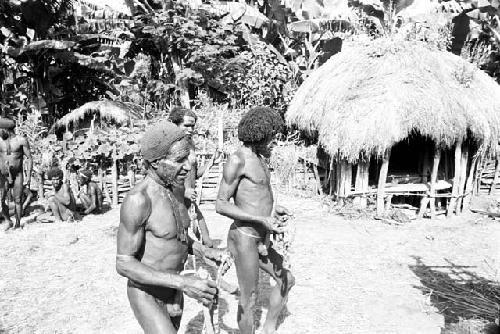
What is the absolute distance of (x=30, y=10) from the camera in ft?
42.4

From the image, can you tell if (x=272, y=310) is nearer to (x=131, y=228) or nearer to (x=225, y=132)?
(x=131, y=228)

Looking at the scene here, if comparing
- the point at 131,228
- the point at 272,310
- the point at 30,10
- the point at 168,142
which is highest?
the point at 30,10

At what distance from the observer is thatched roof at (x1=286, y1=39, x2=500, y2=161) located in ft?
29.0

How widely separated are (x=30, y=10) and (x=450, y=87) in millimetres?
11645

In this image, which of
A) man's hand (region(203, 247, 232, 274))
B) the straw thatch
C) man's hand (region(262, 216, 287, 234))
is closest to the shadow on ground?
man's hand (region(262, 216, 287, 234))

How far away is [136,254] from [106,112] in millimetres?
11436

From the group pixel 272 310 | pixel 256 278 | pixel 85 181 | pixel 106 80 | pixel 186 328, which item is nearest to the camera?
pixel 256 278

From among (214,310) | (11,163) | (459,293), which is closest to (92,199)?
(11,163)

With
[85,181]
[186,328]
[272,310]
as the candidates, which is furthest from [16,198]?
[272,310]

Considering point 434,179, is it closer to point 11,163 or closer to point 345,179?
point 345,179

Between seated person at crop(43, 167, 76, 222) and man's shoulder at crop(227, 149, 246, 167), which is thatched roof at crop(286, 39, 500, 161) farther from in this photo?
man's shoulder at crop(227, 149, 246, 167)

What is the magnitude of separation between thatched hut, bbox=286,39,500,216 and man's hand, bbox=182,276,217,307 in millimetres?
6994

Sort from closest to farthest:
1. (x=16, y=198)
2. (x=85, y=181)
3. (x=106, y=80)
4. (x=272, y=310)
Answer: (x=272, y=310), (x=16, y=198), (x=85, y=181), (x=106, y=80)

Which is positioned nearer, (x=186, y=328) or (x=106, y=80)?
(x=186, y=328)
